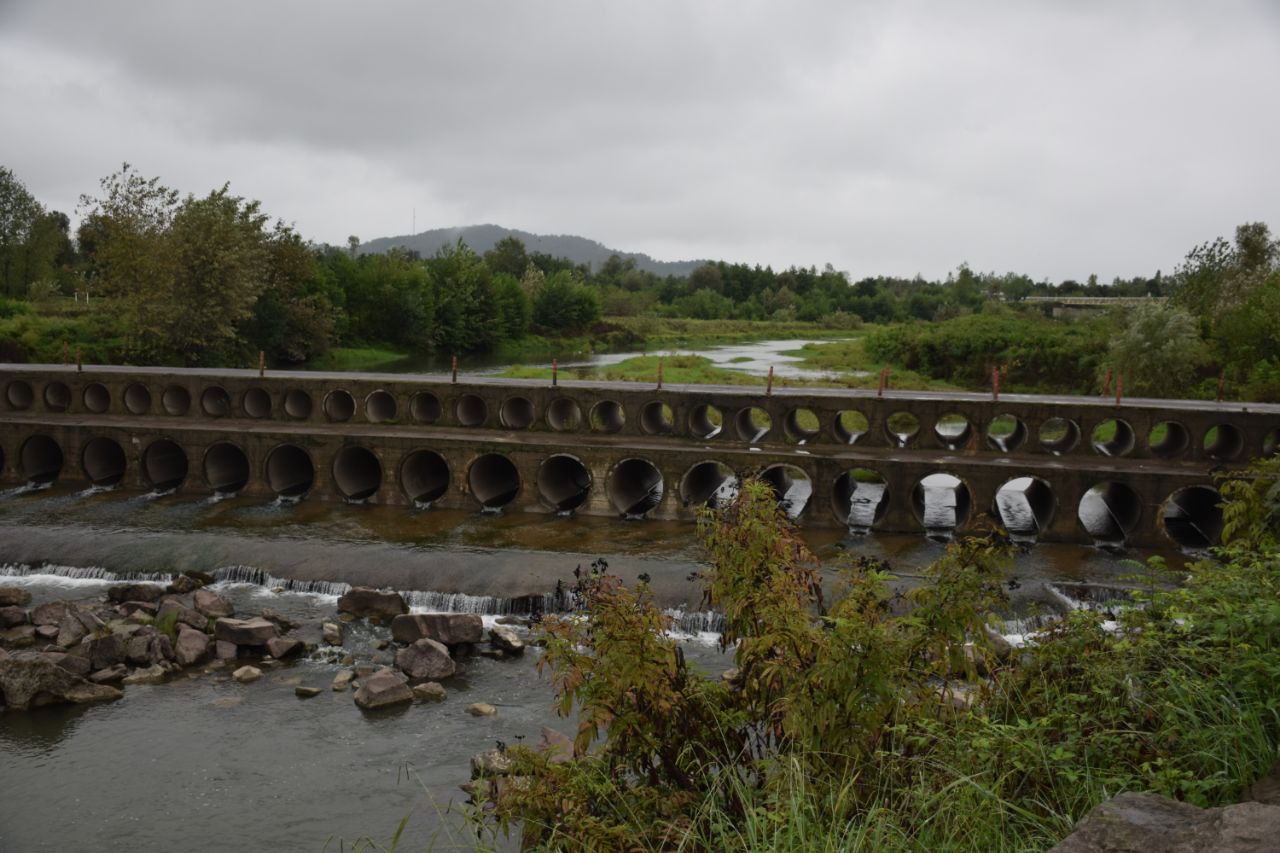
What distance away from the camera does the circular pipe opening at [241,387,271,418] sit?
35406 mm

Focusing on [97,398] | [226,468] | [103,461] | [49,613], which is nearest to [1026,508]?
[226,468]

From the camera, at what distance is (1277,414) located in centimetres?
2769

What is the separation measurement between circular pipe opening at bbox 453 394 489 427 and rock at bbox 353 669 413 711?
54.4 feet

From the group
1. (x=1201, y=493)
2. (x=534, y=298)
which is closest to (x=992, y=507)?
(x=1201, y=493)

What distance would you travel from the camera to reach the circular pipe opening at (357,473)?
31797 mm

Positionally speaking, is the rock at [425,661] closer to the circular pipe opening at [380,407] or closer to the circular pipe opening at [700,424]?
the circular pipe opening at [700,424]

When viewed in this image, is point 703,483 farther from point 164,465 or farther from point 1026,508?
point 164,465

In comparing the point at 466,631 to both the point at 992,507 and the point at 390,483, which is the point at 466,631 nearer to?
the point at 390,483

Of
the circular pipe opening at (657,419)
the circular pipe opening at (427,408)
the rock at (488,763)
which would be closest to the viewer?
the rock at (488,763)

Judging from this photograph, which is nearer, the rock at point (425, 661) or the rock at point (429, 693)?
the rock at point (429, 693)

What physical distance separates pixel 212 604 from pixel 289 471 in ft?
41.9

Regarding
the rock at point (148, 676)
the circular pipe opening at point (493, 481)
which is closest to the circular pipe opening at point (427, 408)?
the circular pipe opening at point (493, 481)

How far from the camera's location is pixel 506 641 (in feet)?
66.6

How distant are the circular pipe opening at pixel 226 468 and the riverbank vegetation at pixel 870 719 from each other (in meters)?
28.4
